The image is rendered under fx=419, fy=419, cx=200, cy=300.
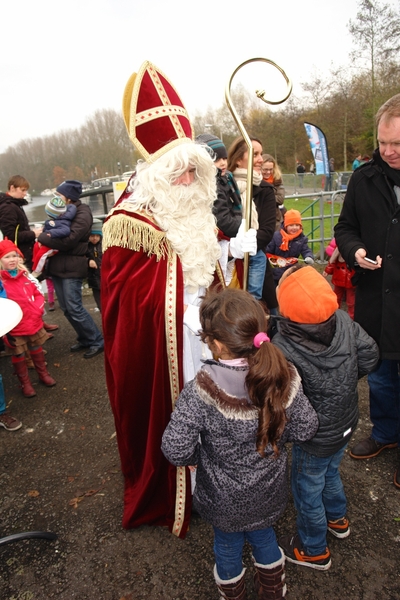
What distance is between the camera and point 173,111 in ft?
7.41

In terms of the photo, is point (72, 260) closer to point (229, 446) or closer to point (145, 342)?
point (145, 342)

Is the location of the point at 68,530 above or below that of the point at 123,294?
below

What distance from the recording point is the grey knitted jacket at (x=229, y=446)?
5.01 feet

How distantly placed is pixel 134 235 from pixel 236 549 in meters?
1.51

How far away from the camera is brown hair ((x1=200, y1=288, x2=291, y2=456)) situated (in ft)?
4.73

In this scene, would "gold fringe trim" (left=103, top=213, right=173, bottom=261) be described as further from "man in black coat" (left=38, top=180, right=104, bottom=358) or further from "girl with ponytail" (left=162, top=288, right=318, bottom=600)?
"man in black coat" (left=38, top=180, right=104, bottom=358)

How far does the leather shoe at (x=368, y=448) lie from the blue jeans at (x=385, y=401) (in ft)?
0.11

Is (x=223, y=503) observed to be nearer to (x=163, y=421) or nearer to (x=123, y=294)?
(x=163, y=421)

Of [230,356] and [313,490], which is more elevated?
[230,356]

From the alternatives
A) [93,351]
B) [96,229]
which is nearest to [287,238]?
[96,229]

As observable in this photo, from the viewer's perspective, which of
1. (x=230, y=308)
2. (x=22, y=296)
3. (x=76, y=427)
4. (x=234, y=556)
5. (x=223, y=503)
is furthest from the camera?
(x=22, y=296)

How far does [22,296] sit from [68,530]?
7.41 feet

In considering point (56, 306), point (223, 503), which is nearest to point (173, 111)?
point (223, 503)

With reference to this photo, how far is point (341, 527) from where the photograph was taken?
219cm
